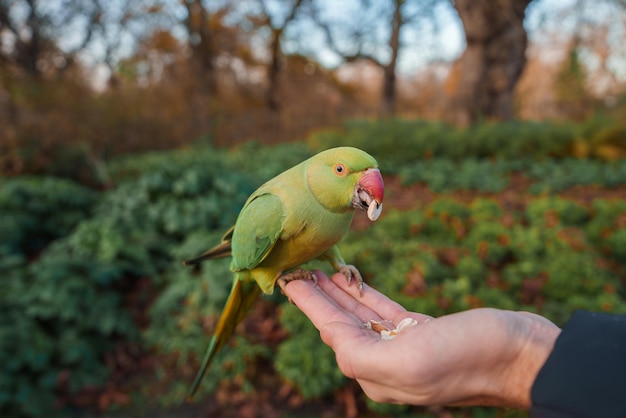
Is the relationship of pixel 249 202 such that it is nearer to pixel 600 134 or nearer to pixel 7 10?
pixel 600 134

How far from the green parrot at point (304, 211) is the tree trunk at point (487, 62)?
7986 mm

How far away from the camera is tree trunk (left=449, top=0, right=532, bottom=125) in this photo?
8.66m

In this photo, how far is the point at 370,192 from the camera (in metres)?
1.43

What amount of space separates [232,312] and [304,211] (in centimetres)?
79

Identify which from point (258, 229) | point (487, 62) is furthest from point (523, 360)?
point (487, 62)

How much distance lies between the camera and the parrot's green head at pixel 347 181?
1.42m

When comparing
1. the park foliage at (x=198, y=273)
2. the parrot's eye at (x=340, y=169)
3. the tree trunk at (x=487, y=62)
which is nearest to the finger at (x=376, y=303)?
the parrot's eye at (x=340, y=169)

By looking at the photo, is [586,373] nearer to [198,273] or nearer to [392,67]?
[198,273]

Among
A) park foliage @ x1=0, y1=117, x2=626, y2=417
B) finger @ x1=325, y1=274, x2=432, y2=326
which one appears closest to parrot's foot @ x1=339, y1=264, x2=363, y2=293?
finger @ x1=325, y1=274, x2=432, y2=326

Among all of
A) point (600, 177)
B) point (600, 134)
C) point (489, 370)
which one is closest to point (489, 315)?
point (489, 370)

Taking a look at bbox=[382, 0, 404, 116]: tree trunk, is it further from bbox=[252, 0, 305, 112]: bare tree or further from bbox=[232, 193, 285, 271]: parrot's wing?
bbox=[232, 193, 285, 271]: parrot's wing

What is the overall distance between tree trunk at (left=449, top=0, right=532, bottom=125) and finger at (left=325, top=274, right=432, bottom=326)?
7700 millimetres

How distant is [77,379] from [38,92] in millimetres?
6903

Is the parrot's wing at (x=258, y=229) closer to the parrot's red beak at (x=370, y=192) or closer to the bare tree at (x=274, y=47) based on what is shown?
the parrot's red beak at (x=370, y=192)
